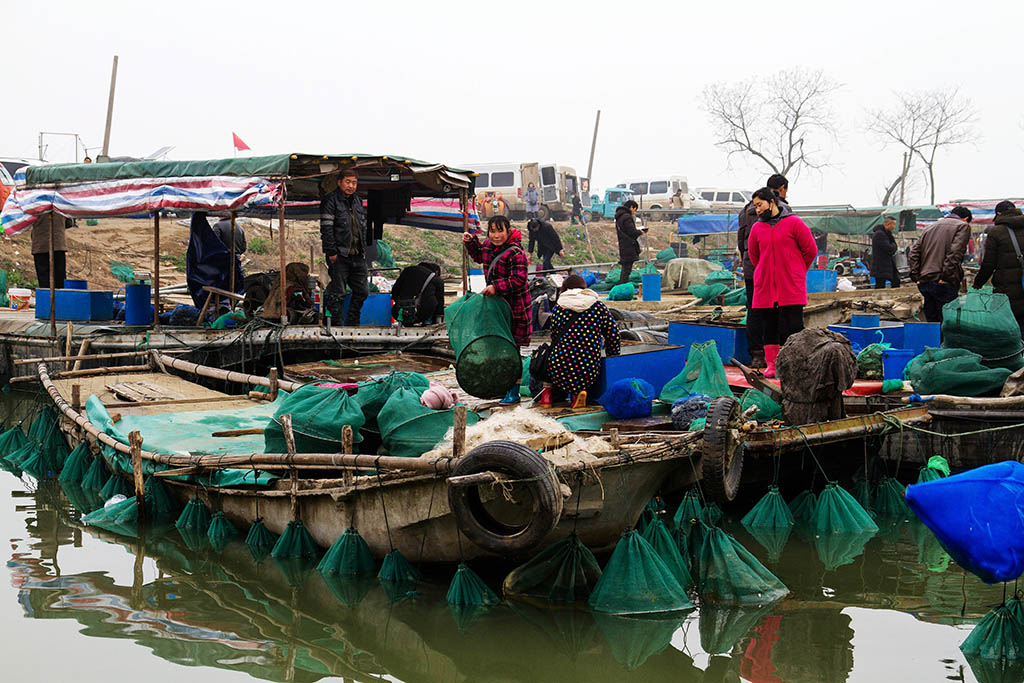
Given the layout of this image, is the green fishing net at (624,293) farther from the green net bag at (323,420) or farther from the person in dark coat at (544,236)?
the green net bag at (323,420)

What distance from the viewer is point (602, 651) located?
5457mm

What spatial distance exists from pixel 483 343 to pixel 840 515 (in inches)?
115

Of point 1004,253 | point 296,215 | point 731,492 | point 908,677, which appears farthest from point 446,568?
point 296,215

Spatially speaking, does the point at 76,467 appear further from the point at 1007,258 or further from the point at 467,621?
the point at 1007,258

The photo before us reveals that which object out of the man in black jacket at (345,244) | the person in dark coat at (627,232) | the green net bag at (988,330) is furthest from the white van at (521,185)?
the green net bag at (988,330)

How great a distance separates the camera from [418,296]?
45.9 ft

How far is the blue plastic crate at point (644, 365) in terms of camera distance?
803 cm

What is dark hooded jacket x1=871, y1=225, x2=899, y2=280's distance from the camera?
1786 centimetres

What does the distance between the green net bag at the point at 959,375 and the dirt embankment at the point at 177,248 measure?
10.6 meters

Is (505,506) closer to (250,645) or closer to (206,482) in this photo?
(250,645)

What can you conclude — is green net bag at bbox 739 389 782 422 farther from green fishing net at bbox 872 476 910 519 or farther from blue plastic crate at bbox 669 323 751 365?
blue plastic crate at bbox 669 323 751 365

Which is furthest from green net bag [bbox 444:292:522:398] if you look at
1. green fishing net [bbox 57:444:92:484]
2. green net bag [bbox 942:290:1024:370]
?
green fishing net [bbox 57:444:92:484]

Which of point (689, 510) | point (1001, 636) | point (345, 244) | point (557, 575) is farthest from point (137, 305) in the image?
point (1001, 636)

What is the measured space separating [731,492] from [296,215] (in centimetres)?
1183
